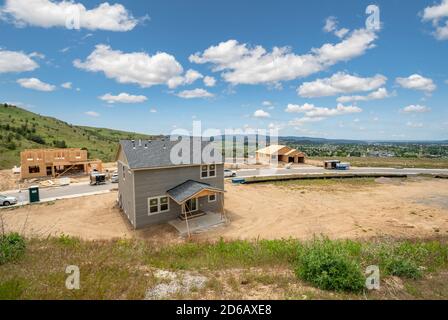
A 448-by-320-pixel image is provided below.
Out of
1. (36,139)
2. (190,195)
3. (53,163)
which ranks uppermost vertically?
(36,139)

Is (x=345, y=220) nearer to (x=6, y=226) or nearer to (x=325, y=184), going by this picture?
(x=325, y=184)

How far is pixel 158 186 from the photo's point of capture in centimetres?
1839

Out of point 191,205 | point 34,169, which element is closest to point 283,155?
point 191,205

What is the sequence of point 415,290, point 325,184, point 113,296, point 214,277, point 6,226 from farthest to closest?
point 325,184
point 6,226
point 214,277
point 415,290
point 113,296

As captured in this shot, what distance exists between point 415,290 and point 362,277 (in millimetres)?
1376

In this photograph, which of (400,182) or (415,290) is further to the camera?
(400,182)

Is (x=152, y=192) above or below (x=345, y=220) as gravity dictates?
above

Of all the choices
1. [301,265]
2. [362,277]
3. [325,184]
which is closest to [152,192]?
[301,265]

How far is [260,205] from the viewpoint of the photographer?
23.9 metres

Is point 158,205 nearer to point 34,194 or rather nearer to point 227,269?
point 227,269

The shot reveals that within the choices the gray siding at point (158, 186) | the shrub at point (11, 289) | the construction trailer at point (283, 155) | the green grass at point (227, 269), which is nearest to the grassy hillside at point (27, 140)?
the construction trailer at point (283, 155)

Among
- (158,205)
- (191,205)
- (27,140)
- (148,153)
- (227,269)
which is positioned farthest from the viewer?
(27,140)

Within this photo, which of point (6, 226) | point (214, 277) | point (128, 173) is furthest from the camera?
point (128, 173)

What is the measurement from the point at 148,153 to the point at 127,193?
12.1 ft
